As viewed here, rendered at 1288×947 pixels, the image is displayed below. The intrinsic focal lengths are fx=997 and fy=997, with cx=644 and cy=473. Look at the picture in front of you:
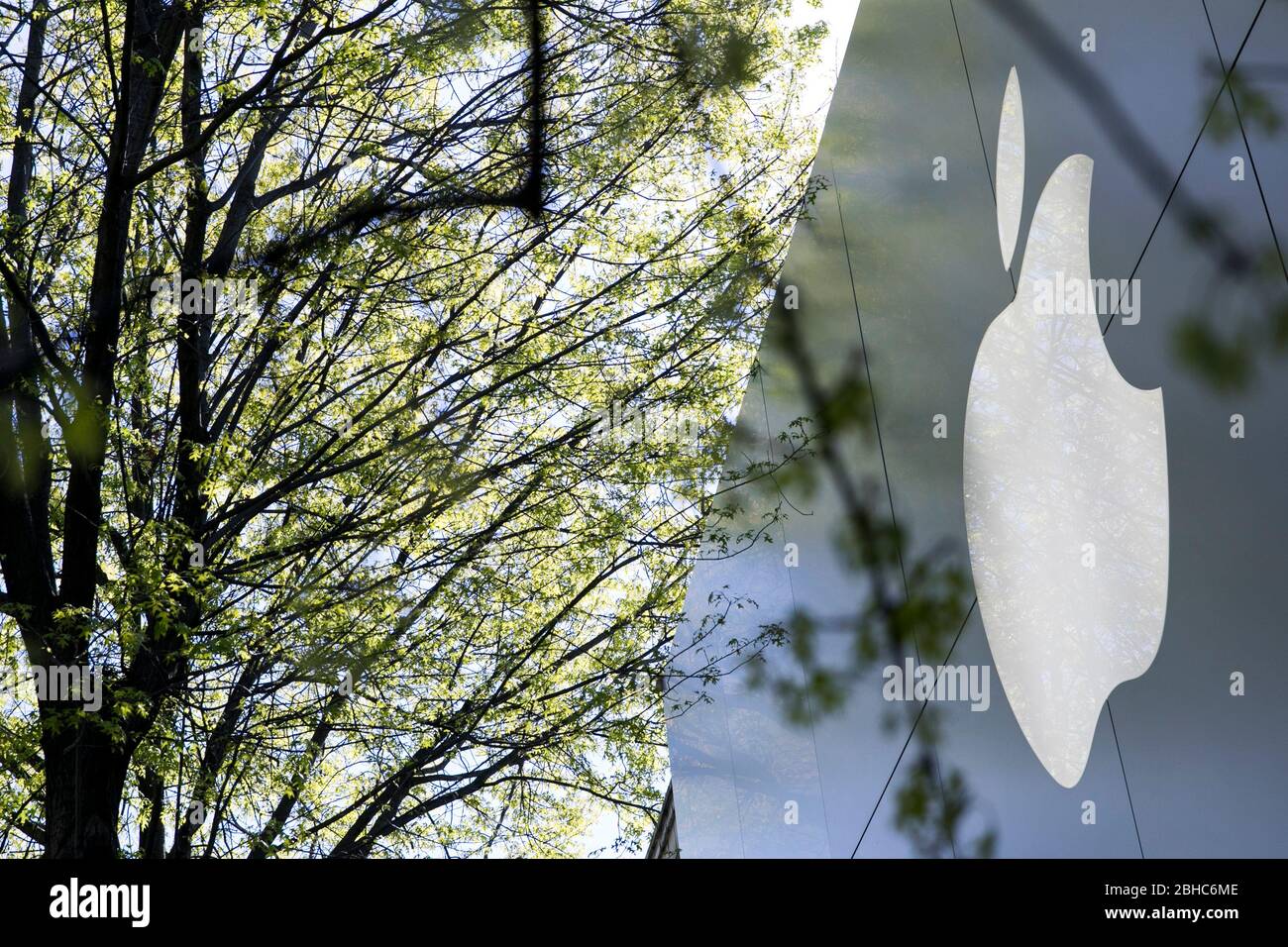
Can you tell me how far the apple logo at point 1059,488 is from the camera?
13.4 ft

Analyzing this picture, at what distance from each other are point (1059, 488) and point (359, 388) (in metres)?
5.63

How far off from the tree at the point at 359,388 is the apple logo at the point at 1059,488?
344cm

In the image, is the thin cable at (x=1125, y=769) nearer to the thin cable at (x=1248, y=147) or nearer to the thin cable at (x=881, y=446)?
the thin cable at (x=881, y=446)

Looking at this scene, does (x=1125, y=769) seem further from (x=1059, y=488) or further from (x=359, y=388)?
(x=359, y=388)

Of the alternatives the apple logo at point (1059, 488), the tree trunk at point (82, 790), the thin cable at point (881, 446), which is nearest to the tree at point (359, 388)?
the tree trunk at point (82, 790)

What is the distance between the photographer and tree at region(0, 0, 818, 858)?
6441 millimetres

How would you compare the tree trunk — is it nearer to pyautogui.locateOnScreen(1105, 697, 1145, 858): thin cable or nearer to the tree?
the tree

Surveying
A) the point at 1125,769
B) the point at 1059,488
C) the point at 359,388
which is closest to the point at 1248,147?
the point at 1059,488

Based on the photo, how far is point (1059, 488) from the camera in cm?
478
